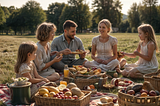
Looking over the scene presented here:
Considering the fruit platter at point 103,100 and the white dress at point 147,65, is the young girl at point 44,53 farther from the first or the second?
the white dress at point 147,65

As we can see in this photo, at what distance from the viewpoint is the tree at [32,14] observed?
187ft

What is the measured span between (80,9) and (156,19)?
21007mm

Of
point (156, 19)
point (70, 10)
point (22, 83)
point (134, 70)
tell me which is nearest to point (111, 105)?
point (22, 83)

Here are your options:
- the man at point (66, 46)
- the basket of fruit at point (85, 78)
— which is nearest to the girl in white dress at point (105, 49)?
the man at point (66, 46)

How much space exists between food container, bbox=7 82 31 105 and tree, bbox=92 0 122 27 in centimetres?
5466

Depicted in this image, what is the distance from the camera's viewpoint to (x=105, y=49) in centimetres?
644

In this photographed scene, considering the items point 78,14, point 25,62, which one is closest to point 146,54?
point 25,62

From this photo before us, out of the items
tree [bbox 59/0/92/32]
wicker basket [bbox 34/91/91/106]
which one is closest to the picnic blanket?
wicker basket [bbox 34/91/91/106]

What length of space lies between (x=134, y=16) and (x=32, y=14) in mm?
29402

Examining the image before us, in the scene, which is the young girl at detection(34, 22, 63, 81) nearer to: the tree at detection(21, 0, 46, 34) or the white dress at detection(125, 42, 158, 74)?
the white dress at detection(125, 42, 158, 74)

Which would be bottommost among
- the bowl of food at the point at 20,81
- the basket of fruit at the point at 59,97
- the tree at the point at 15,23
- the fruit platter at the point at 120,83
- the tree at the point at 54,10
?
the fruit platter at the point at 120,83

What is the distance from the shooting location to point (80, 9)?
191ft

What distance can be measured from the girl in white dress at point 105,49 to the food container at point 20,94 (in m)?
3.10

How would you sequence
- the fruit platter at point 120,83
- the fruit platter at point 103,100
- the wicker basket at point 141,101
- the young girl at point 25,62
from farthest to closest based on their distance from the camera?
the fruit platter at point 120,83 < the young girl at point 25,62 < the fruit platter at point 103,100 < the wicker basket at point 141,101
